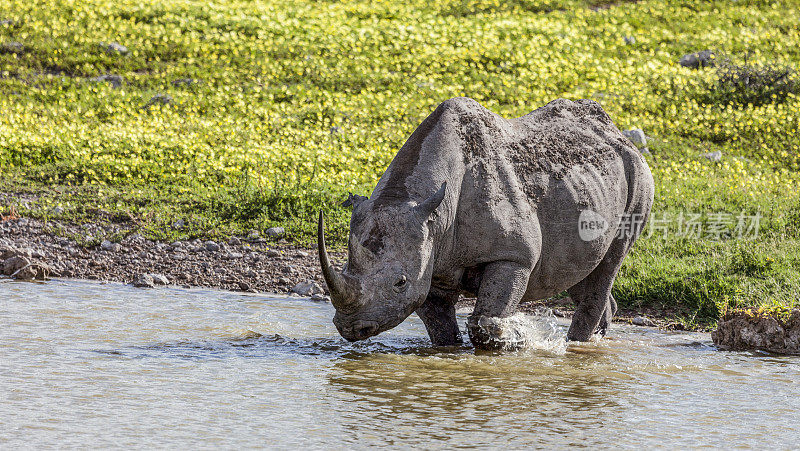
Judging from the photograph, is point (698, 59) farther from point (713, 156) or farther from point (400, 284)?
point (400, 284)

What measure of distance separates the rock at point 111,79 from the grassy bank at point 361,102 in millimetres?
58

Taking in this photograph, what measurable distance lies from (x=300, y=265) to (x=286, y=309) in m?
1.57

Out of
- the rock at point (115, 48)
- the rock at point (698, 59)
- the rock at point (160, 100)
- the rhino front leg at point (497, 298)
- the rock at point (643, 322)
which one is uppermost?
the rock at point (698, 59)

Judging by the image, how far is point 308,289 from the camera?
1136cm

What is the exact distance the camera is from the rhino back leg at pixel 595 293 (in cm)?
956

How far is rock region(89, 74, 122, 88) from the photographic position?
64.5 feet

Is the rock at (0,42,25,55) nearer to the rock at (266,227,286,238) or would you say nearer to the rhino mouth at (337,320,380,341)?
the rock at (266,227,286,238)

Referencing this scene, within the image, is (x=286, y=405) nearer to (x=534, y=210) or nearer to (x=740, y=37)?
(x=534, y=210)

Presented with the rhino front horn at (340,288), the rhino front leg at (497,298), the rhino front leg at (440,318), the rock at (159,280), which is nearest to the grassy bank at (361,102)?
the rock at (159,280)

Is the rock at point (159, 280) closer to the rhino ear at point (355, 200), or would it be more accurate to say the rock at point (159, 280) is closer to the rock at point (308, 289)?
the rock at point (308, 289)

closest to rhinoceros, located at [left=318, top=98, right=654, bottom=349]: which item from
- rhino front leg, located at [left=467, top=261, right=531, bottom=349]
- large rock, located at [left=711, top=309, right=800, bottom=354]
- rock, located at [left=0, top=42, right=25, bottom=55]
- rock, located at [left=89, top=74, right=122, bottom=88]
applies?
rhino front leg, located at [left=467, top=261, right=531, bottom=349]

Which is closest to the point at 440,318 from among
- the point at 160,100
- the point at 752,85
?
the point at 160,100

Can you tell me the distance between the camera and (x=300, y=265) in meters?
12.0

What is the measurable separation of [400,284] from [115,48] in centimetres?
1582
